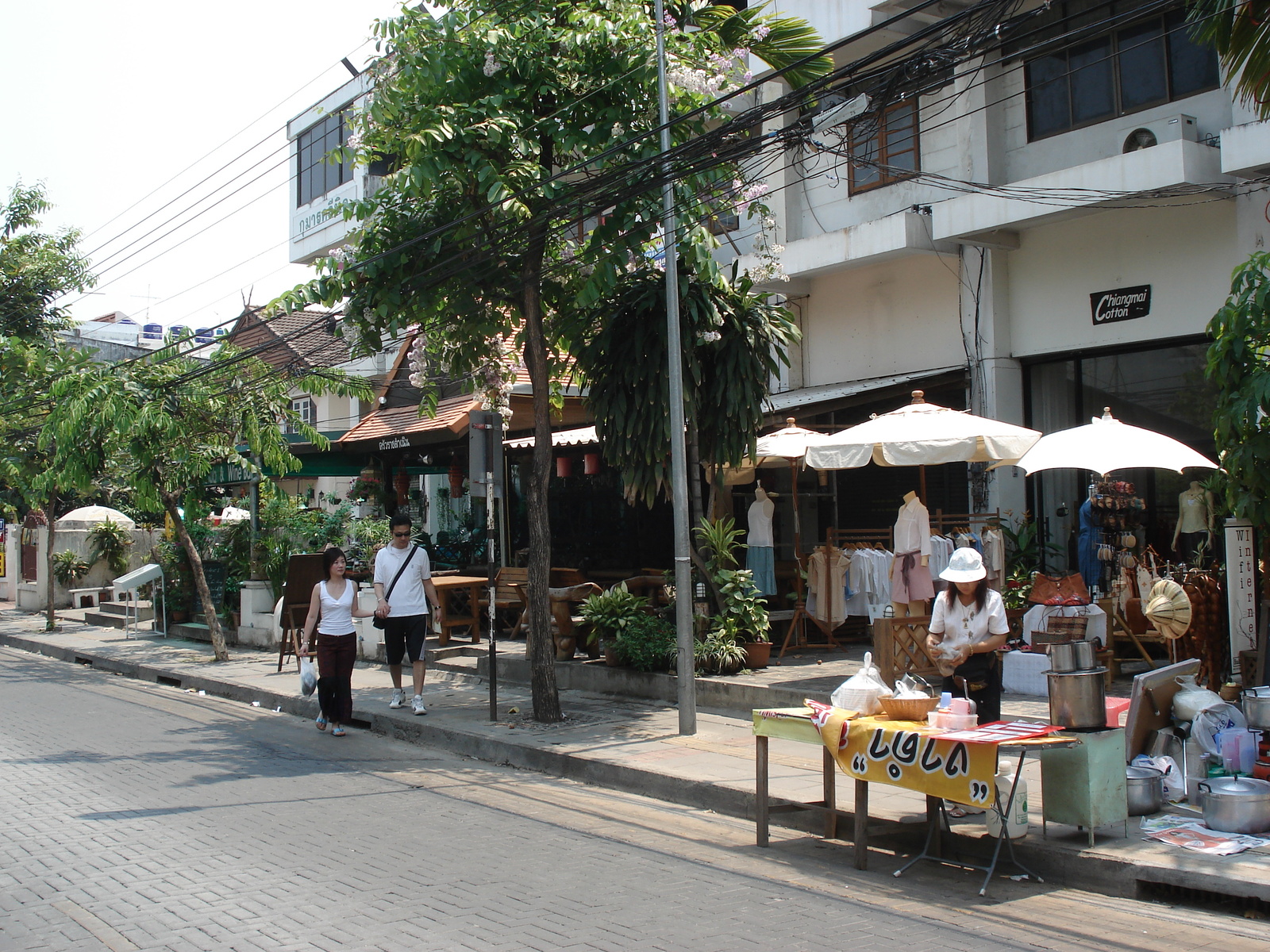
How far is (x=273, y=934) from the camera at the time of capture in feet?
16.4

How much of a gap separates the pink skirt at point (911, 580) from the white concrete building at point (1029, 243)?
3.50 meters

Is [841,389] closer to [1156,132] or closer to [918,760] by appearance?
[1156,132]

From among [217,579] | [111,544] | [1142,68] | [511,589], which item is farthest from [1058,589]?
[111,544]

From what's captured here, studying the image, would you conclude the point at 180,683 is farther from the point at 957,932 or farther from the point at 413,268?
the point at 957,932

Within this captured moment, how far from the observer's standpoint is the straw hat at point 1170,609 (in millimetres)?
9250

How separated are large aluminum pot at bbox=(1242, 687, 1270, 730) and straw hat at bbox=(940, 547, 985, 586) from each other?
190cm

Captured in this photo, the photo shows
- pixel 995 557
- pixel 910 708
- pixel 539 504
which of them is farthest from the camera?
pixel 995 557

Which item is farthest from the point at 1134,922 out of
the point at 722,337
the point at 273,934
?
the point at 722,337

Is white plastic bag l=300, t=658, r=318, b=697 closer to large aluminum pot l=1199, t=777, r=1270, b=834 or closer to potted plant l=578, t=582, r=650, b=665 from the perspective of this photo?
potted plant l=578, t=582, r=650, b=665

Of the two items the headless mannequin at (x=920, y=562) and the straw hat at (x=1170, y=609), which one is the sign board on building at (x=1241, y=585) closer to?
the straw hat at (x=1170, y=609)

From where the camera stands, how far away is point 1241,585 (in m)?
8.63

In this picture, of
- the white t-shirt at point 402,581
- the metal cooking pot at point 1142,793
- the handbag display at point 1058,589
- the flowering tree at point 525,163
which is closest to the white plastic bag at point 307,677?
the white t-shirt at point 402,581

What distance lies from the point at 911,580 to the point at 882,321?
19.6 feet

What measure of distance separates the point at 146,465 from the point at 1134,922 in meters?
15.4
